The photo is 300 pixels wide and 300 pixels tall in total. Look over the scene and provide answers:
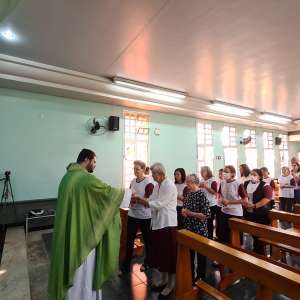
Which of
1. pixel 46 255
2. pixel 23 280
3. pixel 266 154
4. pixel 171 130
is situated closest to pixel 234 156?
pixel 266 154

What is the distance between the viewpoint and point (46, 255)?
3.58m

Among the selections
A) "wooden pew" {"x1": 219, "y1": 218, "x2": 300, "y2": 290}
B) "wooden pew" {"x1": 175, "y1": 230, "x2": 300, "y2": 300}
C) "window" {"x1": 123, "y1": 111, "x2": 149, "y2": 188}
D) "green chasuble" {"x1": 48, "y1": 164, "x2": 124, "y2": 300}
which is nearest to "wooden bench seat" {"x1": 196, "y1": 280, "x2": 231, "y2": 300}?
"wooden pew" {"x1": 175, "y1": 230, "x2": 300, "y2": 300}

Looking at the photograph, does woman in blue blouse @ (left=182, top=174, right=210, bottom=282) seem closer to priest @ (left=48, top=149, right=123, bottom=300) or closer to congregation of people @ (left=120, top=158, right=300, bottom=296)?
congregation of people @ (left=120, top=158, right=300, bottom=296)

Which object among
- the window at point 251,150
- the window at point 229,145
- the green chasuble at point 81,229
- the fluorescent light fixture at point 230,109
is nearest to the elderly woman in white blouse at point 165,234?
the green chasuble at point 81,229

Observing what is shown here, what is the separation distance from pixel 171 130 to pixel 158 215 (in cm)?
492

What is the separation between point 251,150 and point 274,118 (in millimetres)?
1629

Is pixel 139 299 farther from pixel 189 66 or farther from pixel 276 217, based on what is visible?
pixel 189 66

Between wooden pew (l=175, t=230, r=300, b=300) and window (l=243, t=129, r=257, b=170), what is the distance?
8.35 metres

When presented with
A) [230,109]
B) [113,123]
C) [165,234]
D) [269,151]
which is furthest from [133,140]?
[269,151]

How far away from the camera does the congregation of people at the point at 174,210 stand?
2.51 metres

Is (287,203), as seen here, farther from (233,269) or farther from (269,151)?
(233,269)

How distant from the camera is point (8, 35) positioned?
3.27 m

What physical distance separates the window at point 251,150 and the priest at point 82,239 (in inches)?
344

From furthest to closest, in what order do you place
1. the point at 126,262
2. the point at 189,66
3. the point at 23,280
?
the point at 189,66 → the point at 126,262 → the point at 23,280
